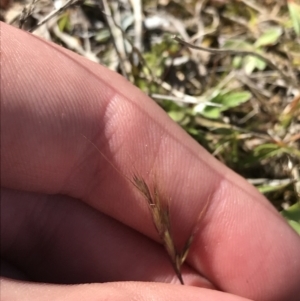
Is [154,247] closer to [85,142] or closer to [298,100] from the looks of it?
[85,142]

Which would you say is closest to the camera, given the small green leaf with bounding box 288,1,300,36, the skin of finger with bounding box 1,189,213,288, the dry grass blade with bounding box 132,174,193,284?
the dry grass blade with bounding box 132,174,193,284

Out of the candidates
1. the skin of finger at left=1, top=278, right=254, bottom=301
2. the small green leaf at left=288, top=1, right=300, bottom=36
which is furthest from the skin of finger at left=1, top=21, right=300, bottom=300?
the small green leaf at left=288, top=1, right=300, bottom=36

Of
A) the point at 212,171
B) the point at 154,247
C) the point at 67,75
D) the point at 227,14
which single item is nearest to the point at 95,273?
the point at 154,247

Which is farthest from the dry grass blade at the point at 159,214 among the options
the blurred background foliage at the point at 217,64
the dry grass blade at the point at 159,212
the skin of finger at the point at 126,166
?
the blurred background foliage at the point at 217,64

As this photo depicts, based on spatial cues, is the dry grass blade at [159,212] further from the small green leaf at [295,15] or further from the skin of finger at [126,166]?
the small green leaf at [295,15]

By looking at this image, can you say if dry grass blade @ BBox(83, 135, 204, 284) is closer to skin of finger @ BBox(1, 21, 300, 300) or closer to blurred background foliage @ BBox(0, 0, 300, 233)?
skin of finger @ BBox(1, 21, 300, 300)

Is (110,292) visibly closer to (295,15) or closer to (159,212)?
(159,212)

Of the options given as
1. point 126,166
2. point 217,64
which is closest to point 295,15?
point 217,64
